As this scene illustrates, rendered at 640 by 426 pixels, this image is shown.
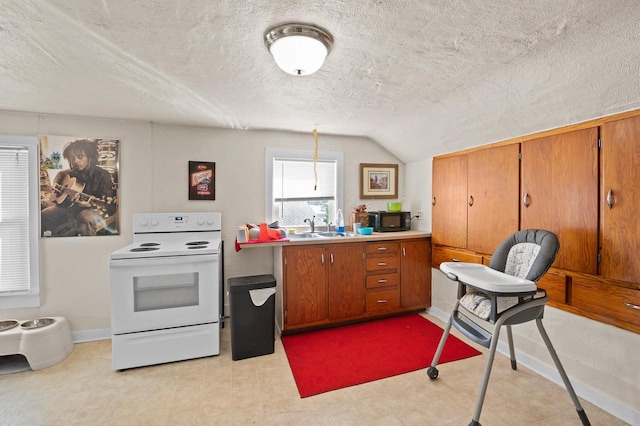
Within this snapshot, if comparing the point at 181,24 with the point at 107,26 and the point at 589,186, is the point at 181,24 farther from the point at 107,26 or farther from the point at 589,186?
the point at 589,186

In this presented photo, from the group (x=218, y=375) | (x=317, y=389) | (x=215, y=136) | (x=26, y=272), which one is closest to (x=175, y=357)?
(x=218, y=375)

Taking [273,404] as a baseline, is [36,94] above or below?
above

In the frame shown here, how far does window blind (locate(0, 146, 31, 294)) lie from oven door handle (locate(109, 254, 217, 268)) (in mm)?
1254

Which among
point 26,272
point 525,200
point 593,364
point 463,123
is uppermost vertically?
point 463,123

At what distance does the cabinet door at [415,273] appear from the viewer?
3.30 m

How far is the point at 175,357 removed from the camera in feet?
7.72

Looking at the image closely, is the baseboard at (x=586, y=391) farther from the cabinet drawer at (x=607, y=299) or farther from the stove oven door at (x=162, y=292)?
the stove oven door at (x=162, y=292)

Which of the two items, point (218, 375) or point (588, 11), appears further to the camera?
point (218, 375)

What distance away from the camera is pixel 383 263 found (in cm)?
321

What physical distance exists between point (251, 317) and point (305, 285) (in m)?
0.65

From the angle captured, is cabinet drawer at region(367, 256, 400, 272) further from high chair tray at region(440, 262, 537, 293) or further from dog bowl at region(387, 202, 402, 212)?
high chair tray at region(440, 262, 537, 293)

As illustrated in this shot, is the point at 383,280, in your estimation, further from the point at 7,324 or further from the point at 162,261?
the point at 7,324

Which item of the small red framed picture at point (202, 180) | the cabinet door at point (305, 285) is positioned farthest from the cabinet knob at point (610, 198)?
the small red framed picture at point (202, 180)

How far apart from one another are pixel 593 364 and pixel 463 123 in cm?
207
